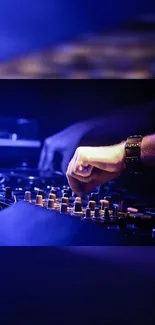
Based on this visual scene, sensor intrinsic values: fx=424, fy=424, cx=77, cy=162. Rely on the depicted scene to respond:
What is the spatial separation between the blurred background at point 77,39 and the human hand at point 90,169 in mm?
359

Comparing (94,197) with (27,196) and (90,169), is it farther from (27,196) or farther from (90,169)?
(27,196)

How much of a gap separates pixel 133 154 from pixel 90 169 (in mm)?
220

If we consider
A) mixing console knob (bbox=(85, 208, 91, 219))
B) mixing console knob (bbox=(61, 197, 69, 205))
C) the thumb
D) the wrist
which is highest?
the wrist

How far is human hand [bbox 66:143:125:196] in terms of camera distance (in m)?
2.03

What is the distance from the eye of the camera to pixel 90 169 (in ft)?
6.70

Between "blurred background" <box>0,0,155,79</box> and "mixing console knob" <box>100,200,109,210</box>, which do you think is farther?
"mixing console knob" <box>100,200,109,210</box>

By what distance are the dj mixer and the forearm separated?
0.20 meters

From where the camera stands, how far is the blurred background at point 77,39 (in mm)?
1557

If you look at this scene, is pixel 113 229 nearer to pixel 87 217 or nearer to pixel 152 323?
pixel 87 217

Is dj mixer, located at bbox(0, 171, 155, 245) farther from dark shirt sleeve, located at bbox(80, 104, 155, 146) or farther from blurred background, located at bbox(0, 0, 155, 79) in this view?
blurred background, located at bbox(0, 0, 155, 79)

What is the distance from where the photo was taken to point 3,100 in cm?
201

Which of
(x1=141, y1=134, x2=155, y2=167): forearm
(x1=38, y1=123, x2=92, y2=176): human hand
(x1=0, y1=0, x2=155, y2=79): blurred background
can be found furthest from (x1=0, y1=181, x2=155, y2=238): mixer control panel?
(x1=0, y1=0, x2=155, y2=79): blurred background

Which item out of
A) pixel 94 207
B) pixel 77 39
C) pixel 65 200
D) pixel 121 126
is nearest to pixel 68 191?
pixel 65 200

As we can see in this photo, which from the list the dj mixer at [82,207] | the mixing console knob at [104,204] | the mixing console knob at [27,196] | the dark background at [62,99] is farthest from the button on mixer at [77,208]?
the dark background at [62,99]
